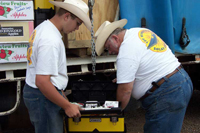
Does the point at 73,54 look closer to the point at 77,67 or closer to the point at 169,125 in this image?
the point at 77,67

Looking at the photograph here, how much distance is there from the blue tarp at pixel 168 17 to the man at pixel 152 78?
2.55 ft

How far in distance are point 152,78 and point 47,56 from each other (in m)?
0.89

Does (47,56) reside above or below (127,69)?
above

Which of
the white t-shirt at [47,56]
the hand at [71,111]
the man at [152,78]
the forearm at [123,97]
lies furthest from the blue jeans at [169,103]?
the white t-shirt at [47,56]

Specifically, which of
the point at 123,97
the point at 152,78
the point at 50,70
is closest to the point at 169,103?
the point at 152,78

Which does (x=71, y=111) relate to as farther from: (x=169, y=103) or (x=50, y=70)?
(x=169, y=103)

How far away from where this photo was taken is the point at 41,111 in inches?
80.7

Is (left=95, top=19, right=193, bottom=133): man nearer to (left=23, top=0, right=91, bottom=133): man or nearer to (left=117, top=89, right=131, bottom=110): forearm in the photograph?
(left=117, top=89, right=131, bottom=110): forearm

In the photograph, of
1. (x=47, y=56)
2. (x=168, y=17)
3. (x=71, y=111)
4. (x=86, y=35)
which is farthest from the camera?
(x=168, y=17)

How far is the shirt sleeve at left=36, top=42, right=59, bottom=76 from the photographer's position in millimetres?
1853

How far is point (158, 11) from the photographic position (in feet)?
9.95

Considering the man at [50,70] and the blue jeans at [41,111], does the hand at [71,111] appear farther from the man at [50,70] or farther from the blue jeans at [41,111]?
the blue jeans at [41,111]

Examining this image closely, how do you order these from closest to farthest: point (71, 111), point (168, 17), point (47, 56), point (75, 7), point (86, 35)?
1. point (47, 56)
2. point (71, 111)
3. point (75, 7)
4. point (86, 35)
5. point (168, 17)

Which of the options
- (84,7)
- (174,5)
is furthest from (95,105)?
(174,5)
